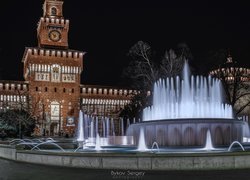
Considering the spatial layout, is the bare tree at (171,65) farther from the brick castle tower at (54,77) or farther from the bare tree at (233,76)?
the brick castle tower at (54,77)

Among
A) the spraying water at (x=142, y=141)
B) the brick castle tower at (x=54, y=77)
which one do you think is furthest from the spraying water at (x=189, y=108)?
the brick castle tower at (x=54, y=77)

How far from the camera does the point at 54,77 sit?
7569cm

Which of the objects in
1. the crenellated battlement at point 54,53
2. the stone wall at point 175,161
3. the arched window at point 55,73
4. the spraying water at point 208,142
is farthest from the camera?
the arched window at point 55,73

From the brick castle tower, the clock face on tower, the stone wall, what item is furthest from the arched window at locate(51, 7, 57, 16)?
the stone wall

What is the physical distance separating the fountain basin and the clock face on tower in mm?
66110

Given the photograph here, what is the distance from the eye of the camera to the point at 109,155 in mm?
10789

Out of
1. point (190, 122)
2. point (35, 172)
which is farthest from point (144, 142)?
point (35, 172)

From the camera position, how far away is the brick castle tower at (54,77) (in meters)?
73.1

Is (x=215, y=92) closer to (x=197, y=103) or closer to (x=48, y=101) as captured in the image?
(x=197, y=103)

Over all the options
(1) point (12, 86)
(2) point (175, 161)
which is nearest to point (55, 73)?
(1) point (12, 86)

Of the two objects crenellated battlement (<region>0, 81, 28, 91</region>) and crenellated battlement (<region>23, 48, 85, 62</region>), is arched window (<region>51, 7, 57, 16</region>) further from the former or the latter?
crenellated battlement (<region>0, 81, 28, 91</region>)

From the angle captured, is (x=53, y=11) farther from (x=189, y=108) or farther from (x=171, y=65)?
Result: (x=189, y=108)

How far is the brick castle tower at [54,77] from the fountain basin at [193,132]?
55.0 metres

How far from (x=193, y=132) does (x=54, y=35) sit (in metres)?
67.8
